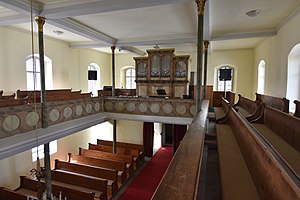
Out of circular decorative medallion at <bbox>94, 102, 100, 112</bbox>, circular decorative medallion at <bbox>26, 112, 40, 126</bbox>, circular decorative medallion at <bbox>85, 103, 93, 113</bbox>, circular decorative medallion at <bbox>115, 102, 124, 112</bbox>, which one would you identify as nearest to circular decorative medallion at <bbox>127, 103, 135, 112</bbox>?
circular decorative medallion at <bbox>115, 102, 124, 112</bbox>

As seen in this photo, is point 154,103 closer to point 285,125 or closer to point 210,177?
point 285,125

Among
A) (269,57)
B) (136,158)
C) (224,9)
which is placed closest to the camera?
(224,9)

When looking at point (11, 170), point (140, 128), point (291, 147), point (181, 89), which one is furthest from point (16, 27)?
point (291, 147)

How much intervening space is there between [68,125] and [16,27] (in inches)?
154

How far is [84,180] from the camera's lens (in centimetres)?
562

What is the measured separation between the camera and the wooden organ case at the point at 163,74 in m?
8.18

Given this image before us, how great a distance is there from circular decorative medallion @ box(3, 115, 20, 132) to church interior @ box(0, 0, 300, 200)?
0.02m

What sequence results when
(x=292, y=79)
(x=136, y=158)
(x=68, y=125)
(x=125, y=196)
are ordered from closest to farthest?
(x=68, y=125) → (x=292, y=79) → (x=125, y=196) → (x=136, y=158)

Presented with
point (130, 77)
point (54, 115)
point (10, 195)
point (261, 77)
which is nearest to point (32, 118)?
point (54, 115)

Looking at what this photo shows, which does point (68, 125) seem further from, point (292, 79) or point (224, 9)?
point (292, 79)

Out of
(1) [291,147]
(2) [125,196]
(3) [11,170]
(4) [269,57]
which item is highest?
(4) [269,57]

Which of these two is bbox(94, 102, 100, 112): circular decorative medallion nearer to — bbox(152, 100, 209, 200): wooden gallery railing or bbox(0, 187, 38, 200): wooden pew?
bbox(0, 187, 38, 200): wooden pew

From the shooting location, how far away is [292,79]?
5254mm

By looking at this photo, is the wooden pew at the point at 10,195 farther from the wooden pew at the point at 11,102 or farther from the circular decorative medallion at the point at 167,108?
the circular decorative medallion at the point at 167,108
